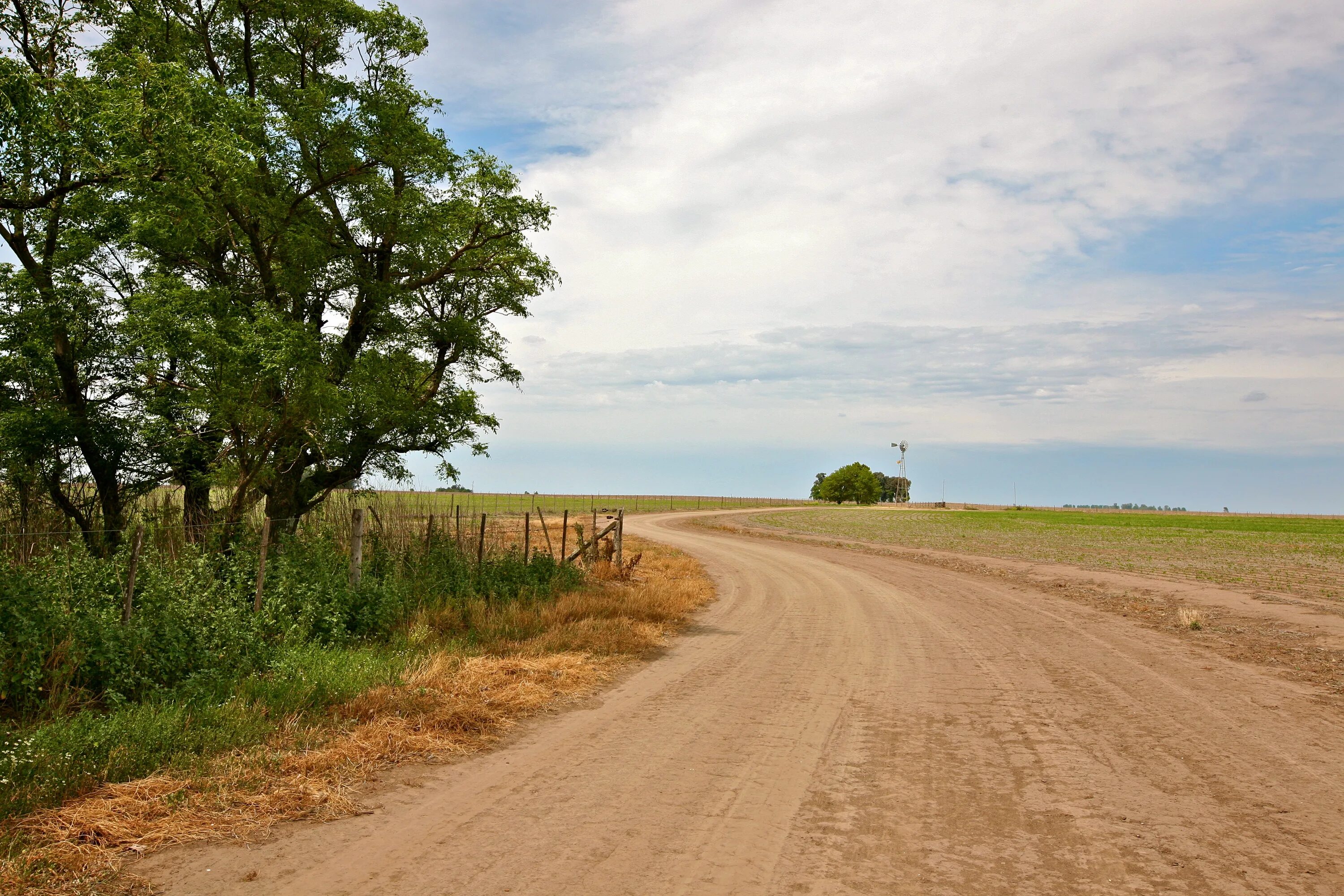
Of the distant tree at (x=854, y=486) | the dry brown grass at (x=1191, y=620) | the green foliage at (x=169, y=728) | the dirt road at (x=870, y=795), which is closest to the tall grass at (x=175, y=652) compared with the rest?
the green foliage at (x=169, y=728)

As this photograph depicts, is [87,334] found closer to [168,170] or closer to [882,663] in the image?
[168,170]

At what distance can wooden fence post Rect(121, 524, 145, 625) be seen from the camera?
28.8 ft

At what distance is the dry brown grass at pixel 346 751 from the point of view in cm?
493

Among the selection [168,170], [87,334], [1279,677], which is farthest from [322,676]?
[1279,677]

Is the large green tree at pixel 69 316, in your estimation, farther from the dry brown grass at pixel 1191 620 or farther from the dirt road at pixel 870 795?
the dry brown grass at pixel 1191 620

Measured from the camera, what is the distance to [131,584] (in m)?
8.82

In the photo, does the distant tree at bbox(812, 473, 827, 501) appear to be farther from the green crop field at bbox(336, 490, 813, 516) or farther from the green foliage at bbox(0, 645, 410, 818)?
the green foliage at bbox(0, 645, 410, 818)

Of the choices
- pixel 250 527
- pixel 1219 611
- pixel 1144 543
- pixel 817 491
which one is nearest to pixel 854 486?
pixel 817 491

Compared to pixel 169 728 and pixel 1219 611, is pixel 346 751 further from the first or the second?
pixel 1219 611

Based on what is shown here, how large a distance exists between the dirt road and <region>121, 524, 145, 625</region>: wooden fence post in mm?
4481

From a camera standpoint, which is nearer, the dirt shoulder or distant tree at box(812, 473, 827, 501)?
the dirt shoulder

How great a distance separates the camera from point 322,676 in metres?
8.38

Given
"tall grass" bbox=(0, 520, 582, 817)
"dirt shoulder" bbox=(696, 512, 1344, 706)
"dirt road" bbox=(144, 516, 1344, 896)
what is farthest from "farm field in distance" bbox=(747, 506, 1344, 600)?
"tall grass" bbox=(0, 520, 582, 817)

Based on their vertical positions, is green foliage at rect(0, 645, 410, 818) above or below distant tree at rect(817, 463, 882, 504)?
below
